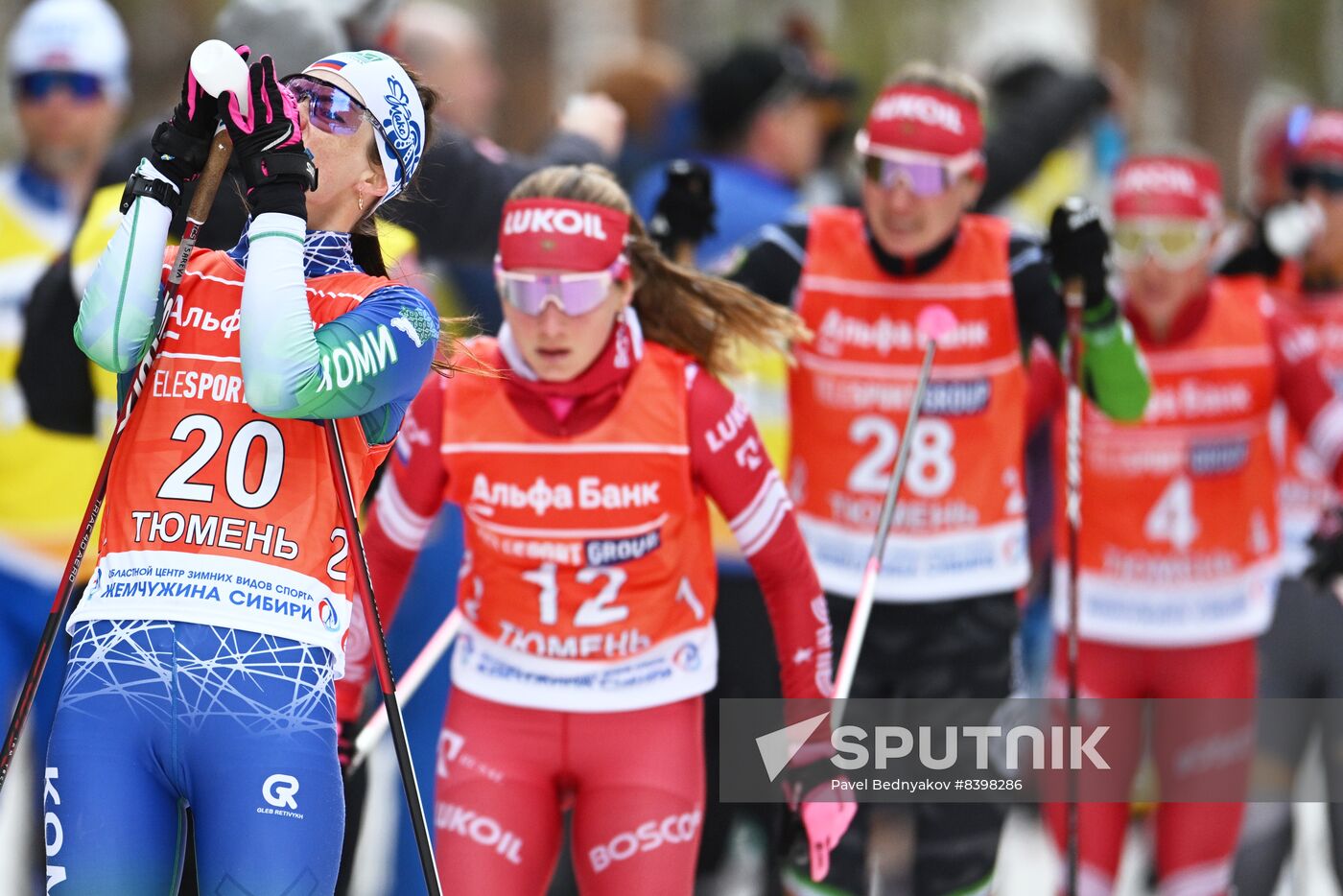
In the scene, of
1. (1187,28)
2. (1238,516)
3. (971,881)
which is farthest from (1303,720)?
(1187,28)

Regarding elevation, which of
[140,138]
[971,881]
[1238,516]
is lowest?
[971,881]

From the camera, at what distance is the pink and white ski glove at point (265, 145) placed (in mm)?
3881

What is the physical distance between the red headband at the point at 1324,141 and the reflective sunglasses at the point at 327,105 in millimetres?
4572

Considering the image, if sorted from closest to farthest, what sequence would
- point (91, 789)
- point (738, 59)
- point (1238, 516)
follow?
1. point (91, 789)
2. point (1238, 516)
3. point (738, 59)

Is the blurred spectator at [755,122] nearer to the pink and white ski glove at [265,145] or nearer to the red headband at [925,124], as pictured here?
the red headband at [925,124]

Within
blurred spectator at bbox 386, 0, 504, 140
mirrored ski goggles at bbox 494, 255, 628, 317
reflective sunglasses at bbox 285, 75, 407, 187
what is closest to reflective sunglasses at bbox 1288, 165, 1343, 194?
blurred spectator at bbox 386, 0, 504, 140

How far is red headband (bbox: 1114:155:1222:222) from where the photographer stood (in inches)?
279

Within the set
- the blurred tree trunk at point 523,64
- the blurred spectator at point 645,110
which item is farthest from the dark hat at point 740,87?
the blurred tree trunk at point 523,64

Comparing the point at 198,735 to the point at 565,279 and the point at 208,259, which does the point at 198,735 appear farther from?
the point at 565,279

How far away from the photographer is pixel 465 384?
5.30 m

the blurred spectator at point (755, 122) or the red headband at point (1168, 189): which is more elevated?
the blurred spectator at point (755, 122)

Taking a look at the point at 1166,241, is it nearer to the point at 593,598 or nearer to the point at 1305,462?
the point at 1305,462

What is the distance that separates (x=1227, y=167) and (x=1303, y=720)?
777cm

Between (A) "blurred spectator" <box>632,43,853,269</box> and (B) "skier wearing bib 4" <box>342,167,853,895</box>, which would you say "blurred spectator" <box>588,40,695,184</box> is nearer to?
(A) "blurred spectator" <box>632,43,853,269</box>
